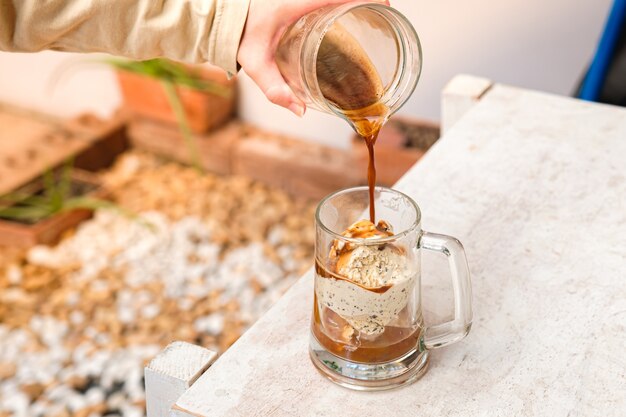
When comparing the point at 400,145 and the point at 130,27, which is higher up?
the point at 130,27

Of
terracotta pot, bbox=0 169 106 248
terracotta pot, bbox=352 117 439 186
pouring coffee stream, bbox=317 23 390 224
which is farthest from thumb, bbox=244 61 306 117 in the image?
terracotta pot, bbox=0 169 106 248

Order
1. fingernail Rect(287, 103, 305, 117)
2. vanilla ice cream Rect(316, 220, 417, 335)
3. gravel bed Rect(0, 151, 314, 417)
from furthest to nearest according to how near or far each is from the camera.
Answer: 1. gravel bed Rect(0, 151, 314, 417)
2. fingernail Rect(287, 103, 305, 117)
3. vanilla ice cream Rect(316, 220, 417, 335)

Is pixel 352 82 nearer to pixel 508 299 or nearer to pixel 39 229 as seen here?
pixel 508 299

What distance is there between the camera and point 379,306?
849 mm

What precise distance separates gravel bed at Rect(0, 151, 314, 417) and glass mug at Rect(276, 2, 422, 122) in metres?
1.18

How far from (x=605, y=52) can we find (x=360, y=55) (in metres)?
0.97

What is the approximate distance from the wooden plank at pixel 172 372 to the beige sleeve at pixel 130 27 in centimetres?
47

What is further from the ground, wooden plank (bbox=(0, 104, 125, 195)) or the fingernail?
the fingernail

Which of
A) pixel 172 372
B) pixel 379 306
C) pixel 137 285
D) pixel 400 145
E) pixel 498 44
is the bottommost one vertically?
pixel 137 285

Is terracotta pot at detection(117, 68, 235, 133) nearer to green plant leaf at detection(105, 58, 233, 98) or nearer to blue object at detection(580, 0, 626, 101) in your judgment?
green plant leaf at detection(105, 58, 233, 98)

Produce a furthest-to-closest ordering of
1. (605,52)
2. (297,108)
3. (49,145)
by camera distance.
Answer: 1. (49,145)
2. (605,52)
3. (297,108)

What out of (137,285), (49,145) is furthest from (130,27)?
(49,145)

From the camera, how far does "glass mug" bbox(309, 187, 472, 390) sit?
844 millimetres

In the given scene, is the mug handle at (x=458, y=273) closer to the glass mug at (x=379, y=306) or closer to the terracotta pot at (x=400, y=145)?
the glass mug at (x=379, y=306)
